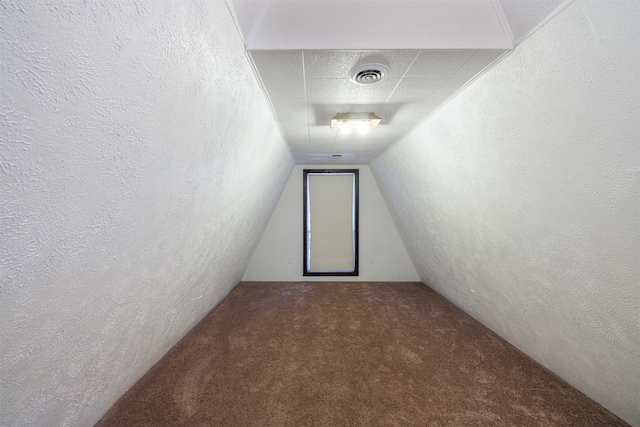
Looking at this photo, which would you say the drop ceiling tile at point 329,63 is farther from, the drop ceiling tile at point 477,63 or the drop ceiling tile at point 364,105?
the drop ceiling tile at point 477,63

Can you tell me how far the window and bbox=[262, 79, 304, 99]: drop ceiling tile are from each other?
9.40 feet

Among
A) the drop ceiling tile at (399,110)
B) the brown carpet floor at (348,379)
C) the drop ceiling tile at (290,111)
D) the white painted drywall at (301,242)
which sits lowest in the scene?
the brown carpet floor at (348,379)

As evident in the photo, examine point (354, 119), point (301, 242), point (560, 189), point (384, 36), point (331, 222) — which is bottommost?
point (301, 242)

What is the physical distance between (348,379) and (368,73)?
2112mm

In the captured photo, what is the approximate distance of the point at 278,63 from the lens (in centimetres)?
128

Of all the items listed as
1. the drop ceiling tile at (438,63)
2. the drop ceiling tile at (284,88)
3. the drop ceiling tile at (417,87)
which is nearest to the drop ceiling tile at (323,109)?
the drop ceiling tile at (284,88)

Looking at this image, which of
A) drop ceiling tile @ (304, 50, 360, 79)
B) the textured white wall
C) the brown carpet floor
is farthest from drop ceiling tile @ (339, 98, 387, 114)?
the brown carpet floor

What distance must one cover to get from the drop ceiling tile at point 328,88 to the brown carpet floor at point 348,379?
80.7 inches

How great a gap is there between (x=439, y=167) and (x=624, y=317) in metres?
1.36

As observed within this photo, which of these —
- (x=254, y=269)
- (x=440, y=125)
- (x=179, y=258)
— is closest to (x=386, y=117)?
(x=440, y=125)

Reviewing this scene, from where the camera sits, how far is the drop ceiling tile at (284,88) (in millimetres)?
1462

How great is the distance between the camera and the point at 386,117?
1997 mm

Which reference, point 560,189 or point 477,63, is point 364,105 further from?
point 560,189

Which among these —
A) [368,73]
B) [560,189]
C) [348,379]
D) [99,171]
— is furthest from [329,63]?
[348,379]
